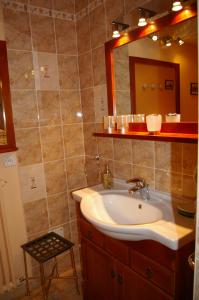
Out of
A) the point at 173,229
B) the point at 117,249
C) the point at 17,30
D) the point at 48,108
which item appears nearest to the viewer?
the point at 173,229

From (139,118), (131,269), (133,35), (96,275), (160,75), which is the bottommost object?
(96,275)

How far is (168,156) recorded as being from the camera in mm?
1376

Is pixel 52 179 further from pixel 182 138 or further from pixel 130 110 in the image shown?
pixel 182 138

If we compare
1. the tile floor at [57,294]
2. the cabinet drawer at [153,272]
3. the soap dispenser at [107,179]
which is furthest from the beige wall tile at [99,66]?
the tile floor at [57,294]

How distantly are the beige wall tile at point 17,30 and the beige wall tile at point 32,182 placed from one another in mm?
919

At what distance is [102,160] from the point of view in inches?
74.7

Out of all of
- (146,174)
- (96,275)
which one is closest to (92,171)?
(146,174)

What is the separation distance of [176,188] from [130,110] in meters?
0.61

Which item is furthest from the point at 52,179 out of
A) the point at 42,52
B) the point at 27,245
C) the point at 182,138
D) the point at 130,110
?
the point at 182,138

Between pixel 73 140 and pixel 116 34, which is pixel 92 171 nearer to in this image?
pixel 73 140

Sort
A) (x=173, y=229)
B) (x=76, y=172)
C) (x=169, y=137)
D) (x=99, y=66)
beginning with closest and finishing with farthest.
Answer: (x=173, y=229) < (x=169, y=137) < (x=99, y=66) < (x=76, y=172)

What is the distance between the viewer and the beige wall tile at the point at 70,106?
193 centimetres

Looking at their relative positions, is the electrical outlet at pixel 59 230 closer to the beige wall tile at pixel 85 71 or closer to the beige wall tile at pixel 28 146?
the beige wall tile at pixel 28 146

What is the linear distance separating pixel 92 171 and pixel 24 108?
0.79m
